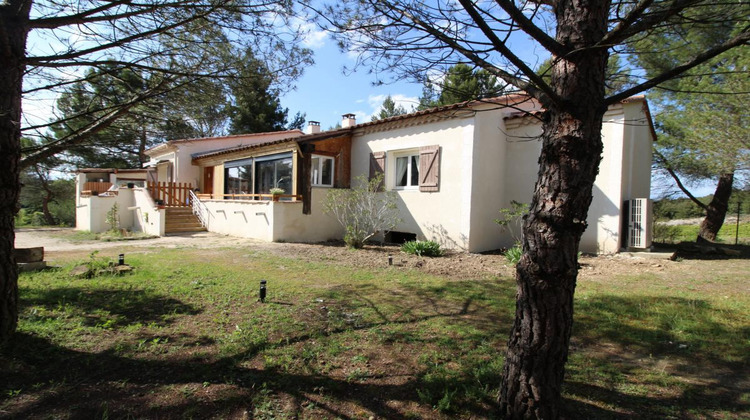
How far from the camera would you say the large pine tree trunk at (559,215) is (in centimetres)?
214

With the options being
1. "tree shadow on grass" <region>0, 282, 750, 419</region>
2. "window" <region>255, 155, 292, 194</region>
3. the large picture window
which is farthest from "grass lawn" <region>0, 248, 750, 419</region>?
the large picture window

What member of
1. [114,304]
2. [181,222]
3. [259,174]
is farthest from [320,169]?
[114,304]

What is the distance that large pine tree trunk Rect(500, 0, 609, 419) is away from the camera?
2137 mm

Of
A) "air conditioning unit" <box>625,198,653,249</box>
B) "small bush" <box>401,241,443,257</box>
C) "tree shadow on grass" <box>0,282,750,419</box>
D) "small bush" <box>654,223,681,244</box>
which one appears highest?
"air conditioning unit" <box>625,198,653,249</box>

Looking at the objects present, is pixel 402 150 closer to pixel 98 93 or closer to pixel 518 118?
pixel 518 118

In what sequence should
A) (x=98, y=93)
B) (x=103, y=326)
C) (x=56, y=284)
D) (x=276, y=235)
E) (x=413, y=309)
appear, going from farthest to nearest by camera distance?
(x=276, y=235) → (x=56, y=284) → (x=413, y=309) → (x=98, y=93) → (x=103, y=326)

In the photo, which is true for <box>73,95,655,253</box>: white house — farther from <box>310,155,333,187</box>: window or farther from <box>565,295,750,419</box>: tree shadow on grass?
<box>565,295,750,419</box>: tree shadow on grass

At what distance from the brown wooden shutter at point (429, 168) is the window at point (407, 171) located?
1.71 ft

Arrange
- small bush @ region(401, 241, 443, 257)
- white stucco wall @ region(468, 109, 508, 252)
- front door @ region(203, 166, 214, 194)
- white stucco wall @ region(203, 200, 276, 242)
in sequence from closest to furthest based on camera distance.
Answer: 1. small bush @ region(401, 241, 443, 257)
2. white stucco wall @ region(468, 109, 508, 252)
3. white stucco wall @ region(203, 200, 276, 242)
4. front door @ region(203, 166, 214, 194)

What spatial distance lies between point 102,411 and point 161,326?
5.50 feet

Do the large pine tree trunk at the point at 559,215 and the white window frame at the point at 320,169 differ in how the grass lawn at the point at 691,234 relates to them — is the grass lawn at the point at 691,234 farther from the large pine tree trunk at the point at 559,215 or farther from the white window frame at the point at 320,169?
the large pine tree trunk at the point at 559,215

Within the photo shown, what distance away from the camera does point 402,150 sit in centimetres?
1160

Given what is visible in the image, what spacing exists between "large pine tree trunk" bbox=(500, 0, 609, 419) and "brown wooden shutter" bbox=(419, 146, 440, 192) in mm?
8327

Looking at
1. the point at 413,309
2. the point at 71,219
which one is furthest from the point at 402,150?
the point at 71,219
